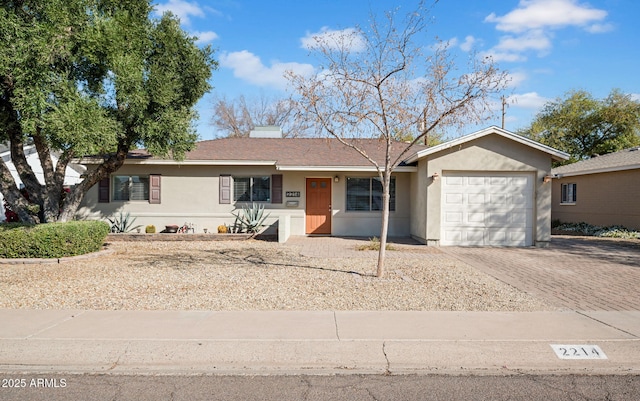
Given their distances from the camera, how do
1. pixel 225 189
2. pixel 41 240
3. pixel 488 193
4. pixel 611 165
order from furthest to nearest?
pixel 611 165 < pixel 225 189 < pixel 488 193 < pixel 41 240

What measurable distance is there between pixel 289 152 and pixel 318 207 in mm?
2714

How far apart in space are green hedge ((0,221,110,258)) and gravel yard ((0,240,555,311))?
0.44m

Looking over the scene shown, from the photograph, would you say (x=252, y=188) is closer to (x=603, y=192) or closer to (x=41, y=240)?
(x=41, y=240)

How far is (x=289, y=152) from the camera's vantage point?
18250mm

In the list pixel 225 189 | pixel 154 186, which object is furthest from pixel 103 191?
pixel 225 189

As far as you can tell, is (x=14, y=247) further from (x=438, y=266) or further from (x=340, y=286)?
(x=438, y=266)

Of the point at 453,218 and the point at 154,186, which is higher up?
the point at 154,186

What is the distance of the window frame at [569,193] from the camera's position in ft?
77.7

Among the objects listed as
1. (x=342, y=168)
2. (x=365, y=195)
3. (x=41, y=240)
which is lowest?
(x=41, y=240)

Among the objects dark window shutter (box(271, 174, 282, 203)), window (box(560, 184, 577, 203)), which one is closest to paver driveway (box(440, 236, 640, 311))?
dark window shutter (box(271, 174, 282, 203))

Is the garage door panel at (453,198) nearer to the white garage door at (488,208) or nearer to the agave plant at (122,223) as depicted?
the white garage door at (488,208)

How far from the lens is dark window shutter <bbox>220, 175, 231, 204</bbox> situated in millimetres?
16953

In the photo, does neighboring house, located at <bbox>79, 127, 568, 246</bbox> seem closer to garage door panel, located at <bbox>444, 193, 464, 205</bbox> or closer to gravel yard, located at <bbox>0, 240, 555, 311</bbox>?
garage door panel, located at <bbox>444, 193, 464, 205</bbox>

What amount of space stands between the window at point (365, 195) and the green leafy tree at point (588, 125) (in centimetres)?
2649
